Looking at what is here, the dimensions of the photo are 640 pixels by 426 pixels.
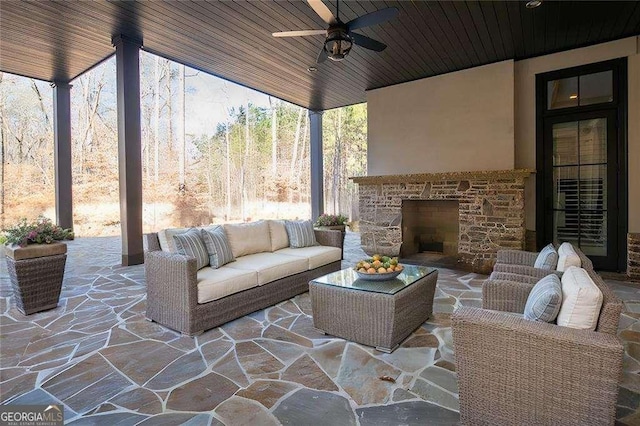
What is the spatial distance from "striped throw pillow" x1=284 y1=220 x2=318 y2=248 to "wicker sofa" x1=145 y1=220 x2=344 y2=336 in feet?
1.89

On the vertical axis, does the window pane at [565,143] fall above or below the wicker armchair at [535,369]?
above

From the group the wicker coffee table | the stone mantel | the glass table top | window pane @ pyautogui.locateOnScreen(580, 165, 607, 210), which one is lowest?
the wicker coffee table

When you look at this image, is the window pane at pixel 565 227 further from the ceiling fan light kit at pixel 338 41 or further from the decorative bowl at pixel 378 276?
the ceiling fan light kit at pixel 338 41

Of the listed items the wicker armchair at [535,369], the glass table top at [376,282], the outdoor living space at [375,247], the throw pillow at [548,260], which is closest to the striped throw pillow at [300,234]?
the outdoor living space at [375,247]

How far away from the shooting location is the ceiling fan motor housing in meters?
2.94

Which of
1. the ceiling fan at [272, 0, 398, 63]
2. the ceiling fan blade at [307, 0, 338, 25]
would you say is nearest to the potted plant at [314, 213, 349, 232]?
the ceiling fan at [272, 0, 398, 63]

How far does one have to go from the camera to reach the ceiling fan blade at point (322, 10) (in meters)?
2.63

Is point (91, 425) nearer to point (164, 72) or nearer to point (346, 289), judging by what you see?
point (346, 289)

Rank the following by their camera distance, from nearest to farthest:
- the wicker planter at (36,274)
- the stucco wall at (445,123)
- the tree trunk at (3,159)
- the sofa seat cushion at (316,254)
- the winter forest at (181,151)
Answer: the wicker planter at (36,274) < the sofa seat cushion at (316,254) < the stucco wall at (445,123) < the tree trunk at (3,159) < the winter forest at (181,151)

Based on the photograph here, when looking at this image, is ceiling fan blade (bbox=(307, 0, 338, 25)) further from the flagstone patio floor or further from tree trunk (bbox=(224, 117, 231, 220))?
tree trunk (bbox=(224, 117, 231, 220))

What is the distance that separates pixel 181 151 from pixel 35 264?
906cm

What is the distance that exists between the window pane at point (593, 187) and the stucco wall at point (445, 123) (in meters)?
1.01

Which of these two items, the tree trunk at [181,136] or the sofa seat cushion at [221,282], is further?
the tree trunk at [181,136]

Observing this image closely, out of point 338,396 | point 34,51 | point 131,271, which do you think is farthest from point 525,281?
point 34,51
